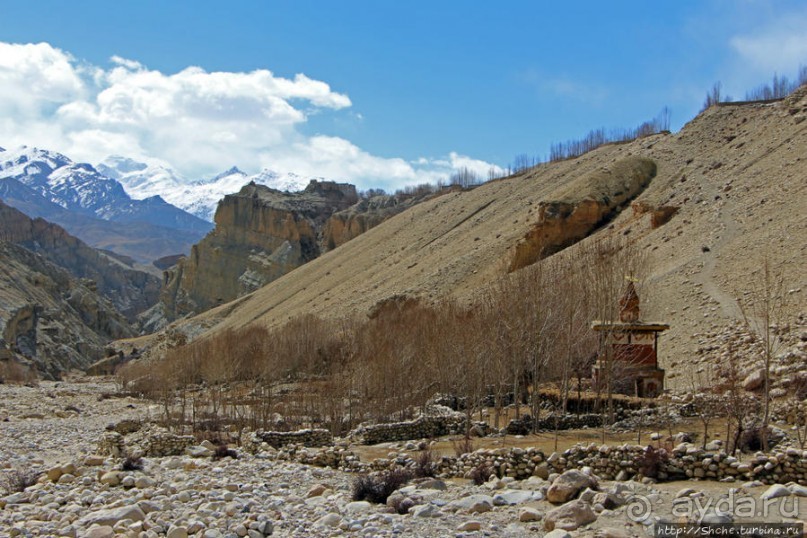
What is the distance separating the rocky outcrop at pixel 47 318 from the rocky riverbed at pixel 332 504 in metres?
66.5

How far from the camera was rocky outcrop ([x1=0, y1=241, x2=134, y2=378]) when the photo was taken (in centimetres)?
8169

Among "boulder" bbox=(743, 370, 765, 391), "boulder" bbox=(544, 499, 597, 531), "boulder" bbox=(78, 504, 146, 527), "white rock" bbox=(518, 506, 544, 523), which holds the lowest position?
"boulder" bbox=(78, 504, 146, 527)

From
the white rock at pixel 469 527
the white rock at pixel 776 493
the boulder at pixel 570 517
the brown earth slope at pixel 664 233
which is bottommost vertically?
the white rock at pixel 469 527

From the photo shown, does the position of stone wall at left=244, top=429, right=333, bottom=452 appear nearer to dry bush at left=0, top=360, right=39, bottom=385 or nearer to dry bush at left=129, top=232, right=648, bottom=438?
dry bush at left=129, top=232, right=648, bottom=438

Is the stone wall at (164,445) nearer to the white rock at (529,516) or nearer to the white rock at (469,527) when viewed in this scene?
the white rock at (469,527)

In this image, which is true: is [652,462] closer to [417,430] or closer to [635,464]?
[635,464]

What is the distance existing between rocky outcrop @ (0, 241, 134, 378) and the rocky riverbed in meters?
66.5

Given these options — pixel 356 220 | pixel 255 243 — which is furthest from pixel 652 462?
pixel 255 243

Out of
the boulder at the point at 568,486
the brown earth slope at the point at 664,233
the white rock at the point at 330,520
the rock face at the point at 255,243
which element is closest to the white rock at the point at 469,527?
the boulder at the point at 568,486

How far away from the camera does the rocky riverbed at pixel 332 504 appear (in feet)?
30.4

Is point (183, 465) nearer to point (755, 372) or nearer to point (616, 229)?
point (755, 372)

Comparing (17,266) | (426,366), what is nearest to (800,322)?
(426,366)

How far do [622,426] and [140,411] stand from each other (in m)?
32.1

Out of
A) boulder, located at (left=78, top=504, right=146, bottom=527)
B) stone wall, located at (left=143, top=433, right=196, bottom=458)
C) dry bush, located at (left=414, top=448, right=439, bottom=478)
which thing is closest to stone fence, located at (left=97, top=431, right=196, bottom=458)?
stone wall, located at (left=143, top=433, right=196, bottom=458)
